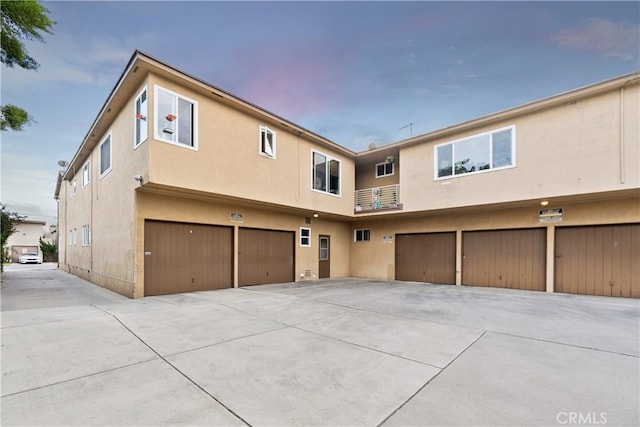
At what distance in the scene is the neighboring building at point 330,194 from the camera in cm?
786

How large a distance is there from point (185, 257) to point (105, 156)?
5.93 meters

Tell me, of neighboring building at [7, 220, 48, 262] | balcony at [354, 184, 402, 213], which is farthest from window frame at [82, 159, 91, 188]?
neighboring building at [7, 220, 48, 262]

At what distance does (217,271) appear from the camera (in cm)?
983

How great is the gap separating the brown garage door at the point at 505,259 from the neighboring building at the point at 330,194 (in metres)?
0.05

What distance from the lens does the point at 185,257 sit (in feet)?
29.5

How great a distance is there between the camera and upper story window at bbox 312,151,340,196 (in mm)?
12262

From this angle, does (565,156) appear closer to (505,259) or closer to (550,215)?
(550,215)

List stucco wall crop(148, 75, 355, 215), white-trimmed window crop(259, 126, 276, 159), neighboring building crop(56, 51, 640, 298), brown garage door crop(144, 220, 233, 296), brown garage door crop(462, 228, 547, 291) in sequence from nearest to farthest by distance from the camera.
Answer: stucco wall crop(148, 75, 355, 215), neighboring building crop(56, 51, 640, 298), brown garage door crop(144, 220, 233, 296), white-trimmed window crop(259, 126, 276, 159), brown garage door crop(462, 228, 547, 291)

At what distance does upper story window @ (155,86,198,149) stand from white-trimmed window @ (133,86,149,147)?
0.32 meters

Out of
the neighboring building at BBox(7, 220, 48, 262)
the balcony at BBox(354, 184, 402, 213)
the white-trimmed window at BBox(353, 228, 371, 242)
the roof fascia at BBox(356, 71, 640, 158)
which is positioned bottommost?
the neighboring building at BBox(7, 220, 48, 262)

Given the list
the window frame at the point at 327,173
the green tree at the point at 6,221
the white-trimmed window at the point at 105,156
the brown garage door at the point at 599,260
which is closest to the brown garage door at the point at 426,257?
the brown garage door at the point at 599,260

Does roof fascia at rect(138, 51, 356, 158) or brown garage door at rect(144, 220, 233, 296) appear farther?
brown garage door at rect(144, 220, 233, 296)

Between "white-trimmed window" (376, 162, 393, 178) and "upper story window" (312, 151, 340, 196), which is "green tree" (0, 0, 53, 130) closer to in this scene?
"upper story window" (312, 151, 340, 196)

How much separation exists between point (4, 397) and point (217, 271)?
7265 millimetres
